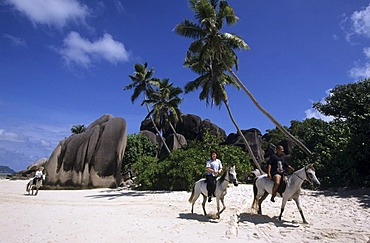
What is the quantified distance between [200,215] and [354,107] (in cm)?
1229

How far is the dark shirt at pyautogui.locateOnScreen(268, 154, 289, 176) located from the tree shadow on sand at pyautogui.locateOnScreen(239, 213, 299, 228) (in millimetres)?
1422

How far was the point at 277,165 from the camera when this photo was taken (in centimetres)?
854

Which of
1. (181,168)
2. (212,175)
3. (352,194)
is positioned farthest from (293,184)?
(181,168)

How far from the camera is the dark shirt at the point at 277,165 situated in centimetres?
848

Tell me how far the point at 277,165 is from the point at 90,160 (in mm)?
18446

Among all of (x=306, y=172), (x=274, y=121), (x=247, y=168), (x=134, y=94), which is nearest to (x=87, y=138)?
(x=134, y=94)

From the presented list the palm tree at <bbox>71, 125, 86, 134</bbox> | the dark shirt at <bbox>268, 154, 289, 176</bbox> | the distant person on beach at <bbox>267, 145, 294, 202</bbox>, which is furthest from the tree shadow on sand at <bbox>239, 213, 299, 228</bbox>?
the palm tree at <bbox>71, 125, 86, 134</bbox>

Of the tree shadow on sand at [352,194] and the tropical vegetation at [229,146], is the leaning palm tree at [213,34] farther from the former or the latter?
the tree shadow on sand at [352,194]

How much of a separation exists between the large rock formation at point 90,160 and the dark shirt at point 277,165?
1701cm

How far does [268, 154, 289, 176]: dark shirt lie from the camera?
334 inches

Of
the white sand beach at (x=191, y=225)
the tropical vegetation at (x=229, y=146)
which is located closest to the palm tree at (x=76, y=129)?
the tropical vegetation at (x=229, y=146)

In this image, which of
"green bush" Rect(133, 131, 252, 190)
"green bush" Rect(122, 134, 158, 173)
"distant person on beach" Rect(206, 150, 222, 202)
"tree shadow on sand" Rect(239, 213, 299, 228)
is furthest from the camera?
"green bush" Rect(122, 134, 158, 173)

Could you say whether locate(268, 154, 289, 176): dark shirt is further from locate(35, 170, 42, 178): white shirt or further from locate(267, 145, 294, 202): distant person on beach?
locate(35, 170, 42, 178): white shirt

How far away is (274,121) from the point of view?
60.9ft
